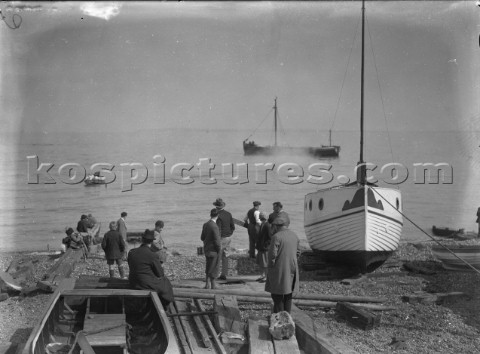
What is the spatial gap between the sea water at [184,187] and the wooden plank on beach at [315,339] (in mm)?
18610

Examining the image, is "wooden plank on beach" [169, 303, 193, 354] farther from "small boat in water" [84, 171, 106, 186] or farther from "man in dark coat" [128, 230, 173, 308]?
"small boat in water" [84, 171, 106, 186]

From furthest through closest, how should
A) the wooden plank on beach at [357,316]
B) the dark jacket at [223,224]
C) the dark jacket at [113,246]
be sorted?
1. the dark jacket at [113,246]
2. the dark jacket at [223,224]
3. the wooden plank on beach at [357,316]

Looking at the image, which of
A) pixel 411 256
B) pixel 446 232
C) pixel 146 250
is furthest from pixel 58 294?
pixel 446 232

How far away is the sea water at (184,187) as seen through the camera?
40750 millimetres

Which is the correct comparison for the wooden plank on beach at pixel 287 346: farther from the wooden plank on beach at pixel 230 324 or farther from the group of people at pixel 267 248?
the group of people at pixel 267 248

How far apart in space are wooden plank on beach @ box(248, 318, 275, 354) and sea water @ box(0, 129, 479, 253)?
1864 cm

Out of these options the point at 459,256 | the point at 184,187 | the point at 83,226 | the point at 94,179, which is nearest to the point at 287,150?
the point at 184,187

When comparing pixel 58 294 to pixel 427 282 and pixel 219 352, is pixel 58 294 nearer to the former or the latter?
pixel 219 352

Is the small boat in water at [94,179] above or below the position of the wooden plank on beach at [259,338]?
above

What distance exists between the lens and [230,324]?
32.4 feet

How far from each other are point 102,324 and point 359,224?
8717 mm

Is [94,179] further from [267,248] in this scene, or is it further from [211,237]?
[211,237]

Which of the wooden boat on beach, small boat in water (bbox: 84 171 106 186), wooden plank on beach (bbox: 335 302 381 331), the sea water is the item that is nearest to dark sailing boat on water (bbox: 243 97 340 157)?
the sea water

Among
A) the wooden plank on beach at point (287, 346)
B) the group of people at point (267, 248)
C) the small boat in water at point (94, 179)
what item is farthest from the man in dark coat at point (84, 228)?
the small boat in water at point (94, 179)
